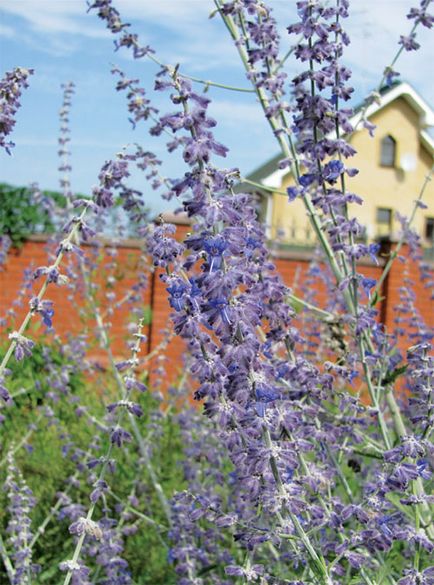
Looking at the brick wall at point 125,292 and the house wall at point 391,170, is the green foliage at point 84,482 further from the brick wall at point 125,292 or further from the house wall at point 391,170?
the house wall at point 391,170

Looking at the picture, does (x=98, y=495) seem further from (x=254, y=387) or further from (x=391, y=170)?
(x=391, y=170)

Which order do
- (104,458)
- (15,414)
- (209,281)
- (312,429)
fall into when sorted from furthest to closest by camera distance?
(15,414)
(312,429)
(104,458)
(209,281)

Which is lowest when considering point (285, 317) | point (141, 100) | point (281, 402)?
point (281, 402)

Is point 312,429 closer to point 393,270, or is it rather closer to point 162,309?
point 162,309

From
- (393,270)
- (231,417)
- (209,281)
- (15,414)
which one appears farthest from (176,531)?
(393,270)

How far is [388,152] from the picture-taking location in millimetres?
34406

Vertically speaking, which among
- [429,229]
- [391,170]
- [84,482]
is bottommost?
[84,482]

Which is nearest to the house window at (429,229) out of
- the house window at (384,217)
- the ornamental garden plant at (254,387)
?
the house window at (384,217)

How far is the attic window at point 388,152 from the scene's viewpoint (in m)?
34.1

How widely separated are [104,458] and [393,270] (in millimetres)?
11548

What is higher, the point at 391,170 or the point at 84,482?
the point at 391,170

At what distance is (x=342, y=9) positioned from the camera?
11.7 ft

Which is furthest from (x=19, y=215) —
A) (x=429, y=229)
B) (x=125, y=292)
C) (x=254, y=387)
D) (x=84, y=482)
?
(x=429, y=229)

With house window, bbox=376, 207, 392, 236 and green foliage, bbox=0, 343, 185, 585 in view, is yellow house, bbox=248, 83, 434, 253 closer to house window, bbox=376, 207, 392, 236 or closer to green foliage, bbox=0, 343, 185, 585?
house window, bbox=376, 207, 392, 236
